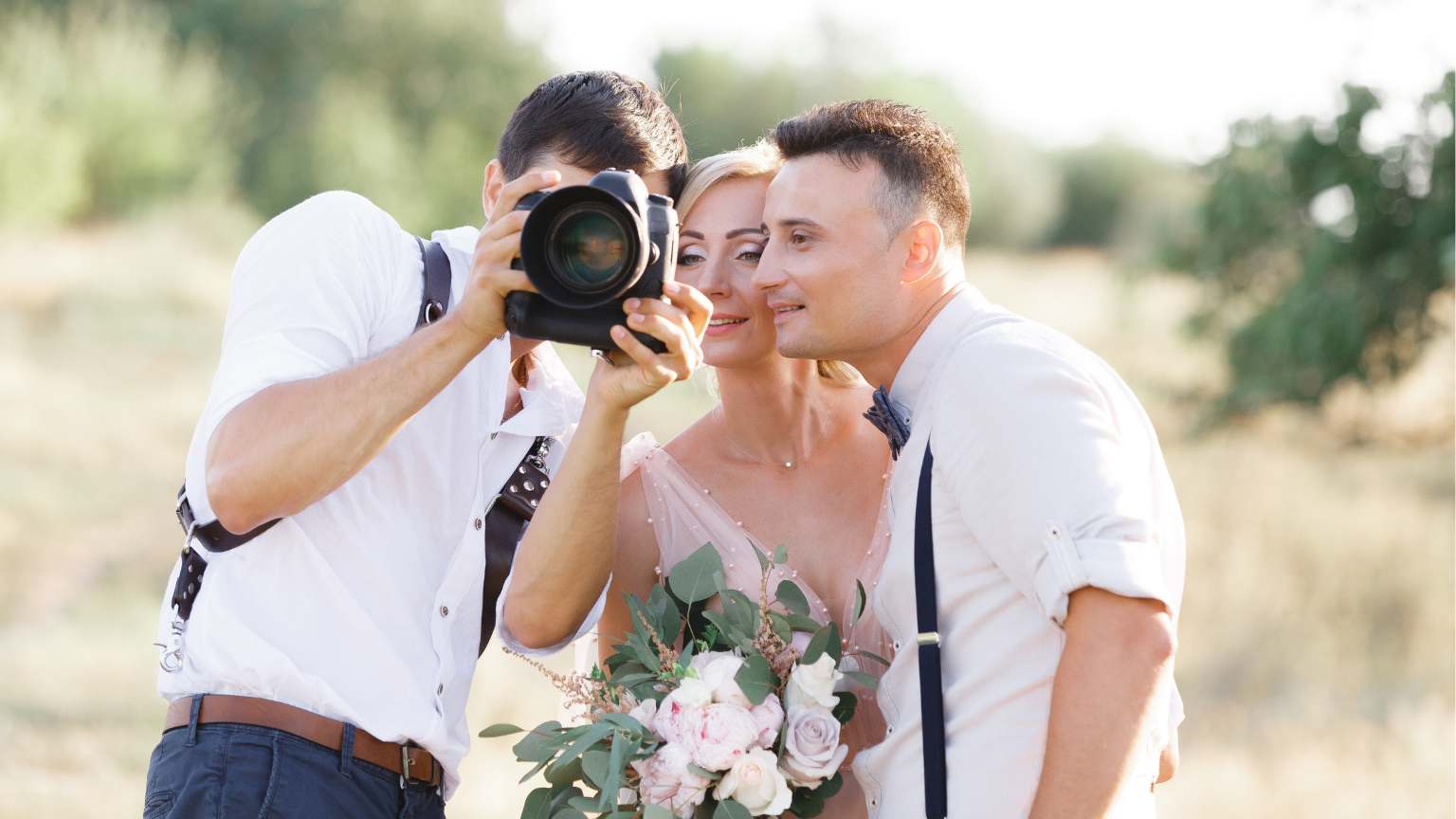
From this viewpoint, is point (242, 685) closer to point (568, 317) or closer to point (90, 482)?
point (568, 317)

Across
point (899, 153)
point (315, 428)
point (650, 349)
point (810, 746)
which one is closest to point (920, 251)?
point (899, 153)

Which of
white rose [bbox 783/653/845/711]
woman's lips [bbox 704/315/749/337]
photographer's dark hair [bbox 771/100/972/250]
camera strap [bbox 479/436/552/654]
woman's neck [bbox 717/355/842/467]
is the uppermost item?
photographer's dark hair [bbox 771/100/972/250]

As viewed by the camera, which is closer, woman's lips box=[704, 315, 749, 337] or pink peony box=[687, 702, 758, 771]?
pink peony box=[687, 702, 758, 771]

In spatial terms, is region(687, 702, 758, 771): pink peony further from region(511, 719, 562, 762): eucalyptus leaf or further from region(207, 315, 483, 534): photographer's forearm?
region(207, 315, 483, 534): photographer's forearm

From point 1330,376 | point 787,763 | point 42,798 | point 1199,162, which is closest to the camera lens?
point 787,763

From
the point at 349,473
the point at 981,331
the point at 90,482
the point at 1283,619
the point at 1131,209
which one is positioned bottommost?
the point at 349,473

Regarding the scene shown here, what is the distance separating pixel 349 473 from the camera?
2.37 m

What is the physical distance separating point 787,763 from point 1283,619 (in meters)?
9.16

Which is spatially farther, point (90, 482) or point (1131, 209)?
point (1131, 209)

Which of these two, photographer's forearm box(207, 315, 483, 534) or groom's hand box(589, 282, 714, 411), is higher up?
groom's hand box(589, 282, 714, 411)

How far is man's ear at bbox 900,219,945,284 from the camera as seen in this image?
283 centimetres

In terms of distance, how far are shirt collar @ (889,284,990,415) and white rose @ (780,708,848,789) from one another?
0.63 m

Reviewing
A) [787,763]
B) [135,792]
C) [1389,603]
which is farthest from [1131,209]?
[787,763]

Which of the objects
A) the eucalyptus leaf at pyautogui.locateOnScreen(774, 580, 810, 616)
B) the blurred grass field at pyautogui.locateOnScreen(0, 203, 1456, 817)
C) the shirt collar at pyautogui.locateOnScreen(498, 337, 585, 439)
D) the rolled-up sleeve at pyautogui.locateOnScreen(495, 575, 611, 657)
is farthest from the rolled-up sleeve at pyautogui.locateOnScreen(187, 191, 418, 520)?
the blurred grass field at pyautogui.locateOnScreen(0, 203, 1456, 817)
